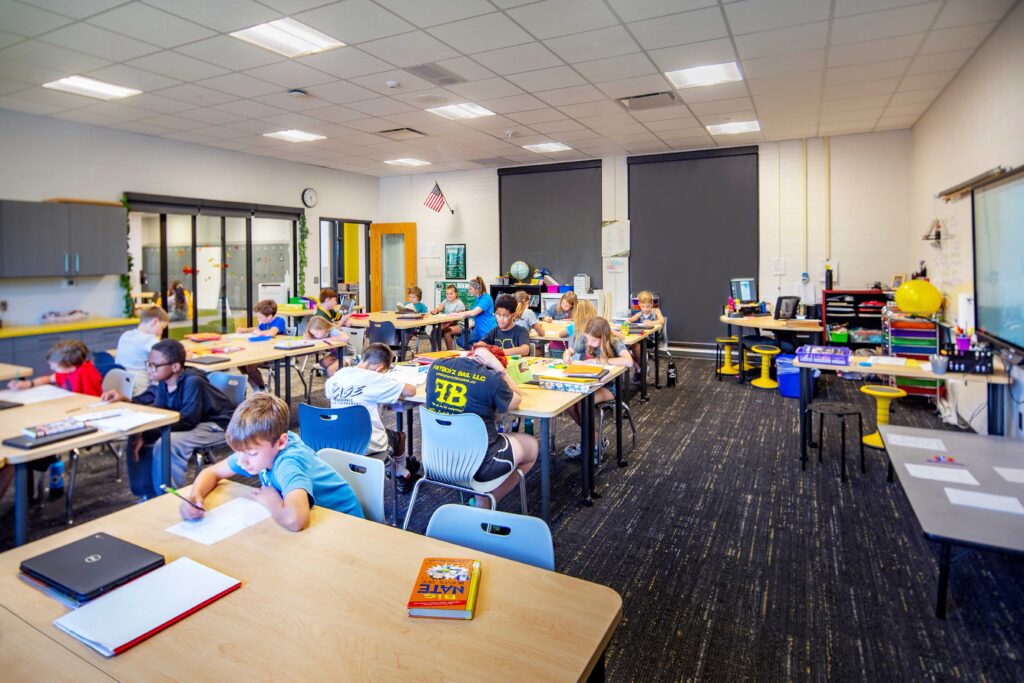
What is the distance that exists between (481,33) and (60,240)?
561cm

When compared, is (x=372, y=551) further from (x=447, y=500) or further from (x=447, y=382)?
(x=447, y=500)

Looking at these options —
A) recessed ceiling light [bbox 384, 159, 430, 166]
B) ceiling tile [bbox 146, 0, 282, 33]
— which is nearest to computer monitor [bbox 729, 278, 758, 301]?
recessed ceiling light [bbox 384, 159, 430, 166]

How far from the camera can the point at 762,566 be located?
3074 millimetres

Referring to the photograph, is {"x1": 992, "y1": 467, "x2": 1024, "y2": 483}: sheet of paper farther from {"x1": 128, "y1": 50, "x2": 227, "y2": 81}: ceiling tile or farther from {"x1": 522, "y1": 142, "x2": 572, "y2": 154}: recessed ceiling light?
{"x1": 522, "y1": 142, "x2": 572, "y2": 154}: recessed ceiling light

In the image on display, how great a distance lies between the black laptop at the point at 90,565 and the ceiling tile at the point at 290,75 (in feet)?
15.1

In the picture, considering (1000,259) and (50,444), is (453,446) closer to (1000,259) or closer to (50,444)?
(50,444)

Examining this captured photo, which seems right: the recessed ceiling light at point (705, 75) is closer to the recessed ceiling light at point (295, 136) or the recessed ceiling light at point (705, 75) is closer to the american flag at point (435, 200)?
the recessed ceiling light at point (295, 136)

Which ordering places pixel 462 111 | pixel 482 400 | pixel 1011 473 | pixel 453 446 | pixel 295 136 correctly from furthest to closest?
pixel 295 136 → pixel 462 111 → pixel 482 400 → pixel 453 446 → pixel 1011 473

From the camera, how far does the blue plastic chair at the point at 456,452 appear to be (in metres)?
2.99

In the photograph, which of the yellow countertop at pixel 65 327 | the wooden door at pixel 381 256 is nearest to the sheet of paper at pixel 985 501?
the yellow countertop at pixel 65 327

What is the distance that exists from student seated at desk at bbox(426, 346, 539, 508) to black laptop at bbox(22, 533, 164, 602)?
1.70 meters

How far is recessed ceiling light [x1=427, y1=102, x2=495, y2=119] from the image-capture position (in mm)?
6725

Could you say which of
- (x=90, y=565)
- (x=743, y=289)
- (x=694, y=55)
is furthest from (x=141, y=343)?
(x=743, y=289)

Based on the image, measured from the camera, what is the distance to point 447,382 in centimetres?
324
